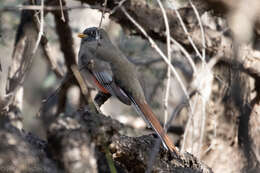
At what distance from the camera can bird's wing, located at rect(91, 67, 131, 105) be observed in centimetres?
546

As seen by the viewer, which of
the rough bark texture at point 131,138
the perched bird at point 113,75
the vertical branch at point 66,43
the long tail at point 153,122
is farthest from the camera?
the vertical branch at point 66,43

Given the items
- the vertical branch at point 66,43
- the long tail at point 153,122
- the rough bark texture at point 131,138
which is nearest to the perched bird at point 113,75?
the long tail at point 153,122

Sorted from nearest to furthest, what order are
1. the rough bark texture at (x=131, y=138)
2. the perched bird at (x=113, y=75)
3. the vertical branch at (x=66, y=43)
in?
the rough bark texture at (x=131, y=138), the perched bird at (x=113, y=75), the vertical branch at (x=66, y=43)

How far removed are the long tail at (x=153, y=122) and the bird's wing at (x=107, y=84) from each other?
16cm

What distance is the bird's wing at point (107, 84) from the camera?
546 cm

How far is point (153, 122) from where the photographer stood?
4648 mm

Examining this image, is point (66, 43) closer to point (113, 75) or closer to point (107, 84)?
point (113, 75)

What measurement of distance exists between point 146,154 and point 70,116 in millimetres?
769

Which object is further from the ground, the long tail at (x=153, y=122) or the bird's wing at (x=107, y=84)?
the long tail at (x=153, y=122)

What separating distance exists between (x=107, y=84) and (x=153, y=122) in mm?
1102

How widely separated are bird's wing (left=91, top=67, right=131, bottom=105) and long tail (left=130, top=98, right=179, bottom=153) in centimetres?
16

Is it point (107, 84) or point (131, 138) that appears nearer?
point (131, 138)

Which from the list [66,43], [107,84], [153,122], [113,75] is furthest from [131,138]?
[66,43]

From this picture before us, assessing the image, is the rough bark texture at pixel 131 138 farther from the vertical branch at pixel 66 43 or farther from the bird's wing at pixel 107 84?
the bird's wing at pixel 107 84
